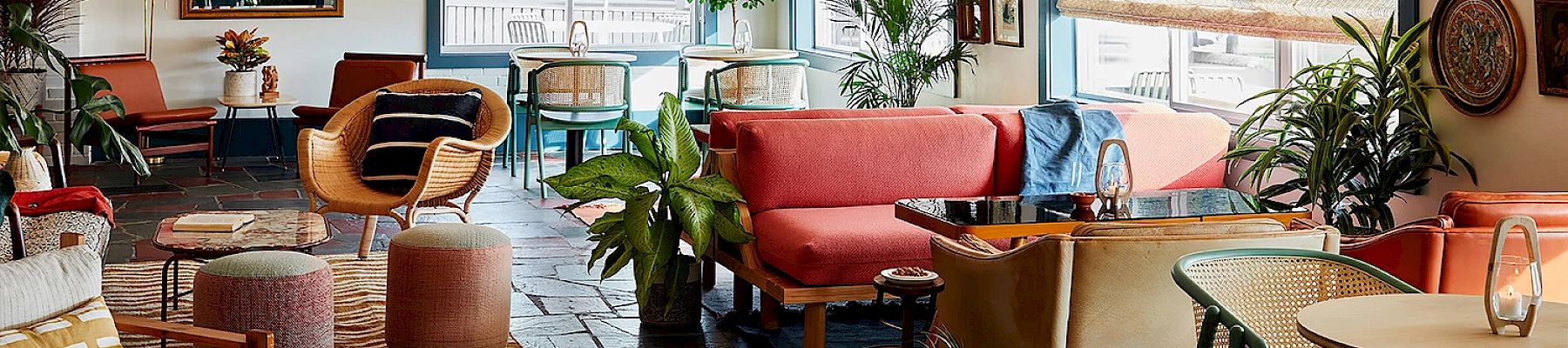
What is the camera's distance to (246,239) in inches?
179

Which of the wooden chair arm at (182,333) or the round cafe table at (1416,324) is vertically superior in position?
the round cafe table at (1416,324)

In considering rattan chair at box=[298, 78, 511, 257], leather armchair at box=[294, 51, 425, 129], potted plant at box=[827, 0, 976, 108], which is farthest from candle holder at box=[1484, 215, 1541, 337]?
leather armchair at box=[294, 51, 425, 129]

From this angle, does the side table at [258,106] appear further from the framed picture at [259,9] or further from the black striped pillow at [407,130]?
the black striped pillow at [407,130]

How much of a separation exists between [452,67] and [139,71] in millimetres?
2233

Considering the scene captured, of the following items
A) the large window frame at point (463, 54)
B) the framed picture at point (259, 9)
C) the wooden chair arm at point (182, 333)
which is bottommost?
the wooden chair arm at point (182, 333)

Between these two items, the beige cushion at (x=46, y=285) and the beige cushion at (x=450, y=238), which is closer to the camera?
the beige cushion at (x=46, y=285)

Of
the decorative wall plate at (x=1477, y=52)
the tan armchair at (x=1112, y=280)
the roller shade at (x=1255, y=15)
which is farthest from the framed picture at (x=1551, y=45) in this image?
the tan armchair at (x=1112, y=280)

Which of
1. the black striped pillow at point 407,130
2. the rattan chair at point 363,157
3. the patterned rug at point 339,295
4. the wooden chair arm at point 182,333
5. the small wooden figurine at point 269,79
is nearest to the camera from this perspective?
the wooden chair arm at point 182,333

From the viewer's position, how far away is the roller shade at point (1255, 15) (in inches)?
199

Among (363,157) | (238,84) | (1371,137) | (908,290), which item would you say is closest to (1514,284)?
(908,290)

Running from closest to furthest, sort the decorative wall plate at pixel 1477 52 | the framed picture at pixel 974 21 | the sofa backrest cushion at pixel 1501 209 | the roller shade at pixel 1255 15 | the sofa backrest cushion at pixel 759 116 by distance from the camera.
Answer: the sofa backrest cushion at pixel 1501 209 < the decorative wall plate at pixel 1477 52 < the roller shade at pixel 1255 15 < the sofa backrest cushion at pixel 759 116 < the framed picture at pixel 974 21

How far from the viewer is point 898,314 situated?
17.3 ft

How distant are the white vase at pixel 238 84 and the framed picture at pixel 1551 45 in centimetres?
781

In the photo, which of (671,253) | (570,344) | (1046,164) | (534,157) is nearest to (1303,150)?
(1046,164)
